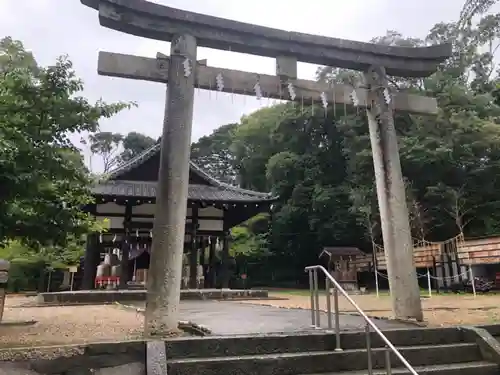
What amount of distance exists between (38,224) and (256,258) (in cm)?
2419

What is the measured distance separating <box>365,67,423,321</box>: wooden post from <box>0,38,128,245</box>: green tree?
4.37 m

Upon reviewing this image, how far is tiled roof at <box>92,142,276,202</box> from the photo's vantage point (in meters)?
15.9

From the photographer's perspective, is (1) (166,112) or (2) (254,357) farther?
(1) (166,112)

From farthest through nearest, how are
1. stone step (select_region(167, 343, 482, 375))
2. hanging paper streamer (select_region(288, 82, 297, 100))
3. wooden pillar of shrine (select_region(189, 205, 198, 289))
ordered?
wooden pillar of shrine (select_region(189, 205, 198, 289))
hanging paper streamer (select_region(288, 82, 297, 100))
stone step (select_region(167, 343, 482, 375))

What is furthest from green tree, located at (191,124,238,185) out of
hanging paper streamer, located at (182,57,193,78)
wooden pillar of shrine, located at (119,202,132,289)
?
hanging paper streamer, located at (182,57,193,78)

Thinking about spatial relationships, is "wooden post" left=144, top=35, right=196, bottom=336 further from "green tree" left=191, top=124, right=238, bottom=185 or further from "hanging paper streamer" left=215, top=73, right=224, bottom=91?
"green tree" left=191, top=124, right=238, bottom=185

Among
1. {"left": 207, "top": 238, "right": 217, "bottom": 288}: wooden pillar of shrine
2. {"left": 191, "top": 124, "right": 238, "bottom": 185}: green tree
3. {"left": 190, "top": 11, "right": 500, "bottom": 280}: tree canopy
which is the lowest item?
{"left": 207, "top": 238, "right": 217, "bottom": 288}: wooden pillar of shrine

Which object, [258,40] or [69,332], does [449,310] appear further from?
[69,332]

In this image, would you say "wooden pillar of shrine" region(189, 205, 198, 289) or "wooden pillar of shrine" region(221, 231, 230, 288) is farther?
"wooden pillar of shrine" region(221, 231, 230, 288)

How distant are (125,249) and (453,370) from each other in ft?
43.6

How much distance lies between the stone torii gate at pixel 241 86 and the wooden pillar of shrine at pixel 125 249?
10.8m

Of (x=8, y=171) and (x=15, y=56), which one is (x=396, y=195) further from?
(x=15, y=56)

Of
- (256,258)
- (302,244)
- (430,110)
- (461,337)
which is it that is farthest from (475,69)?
(461,337)

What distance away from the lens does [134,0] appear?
18.9 ft
